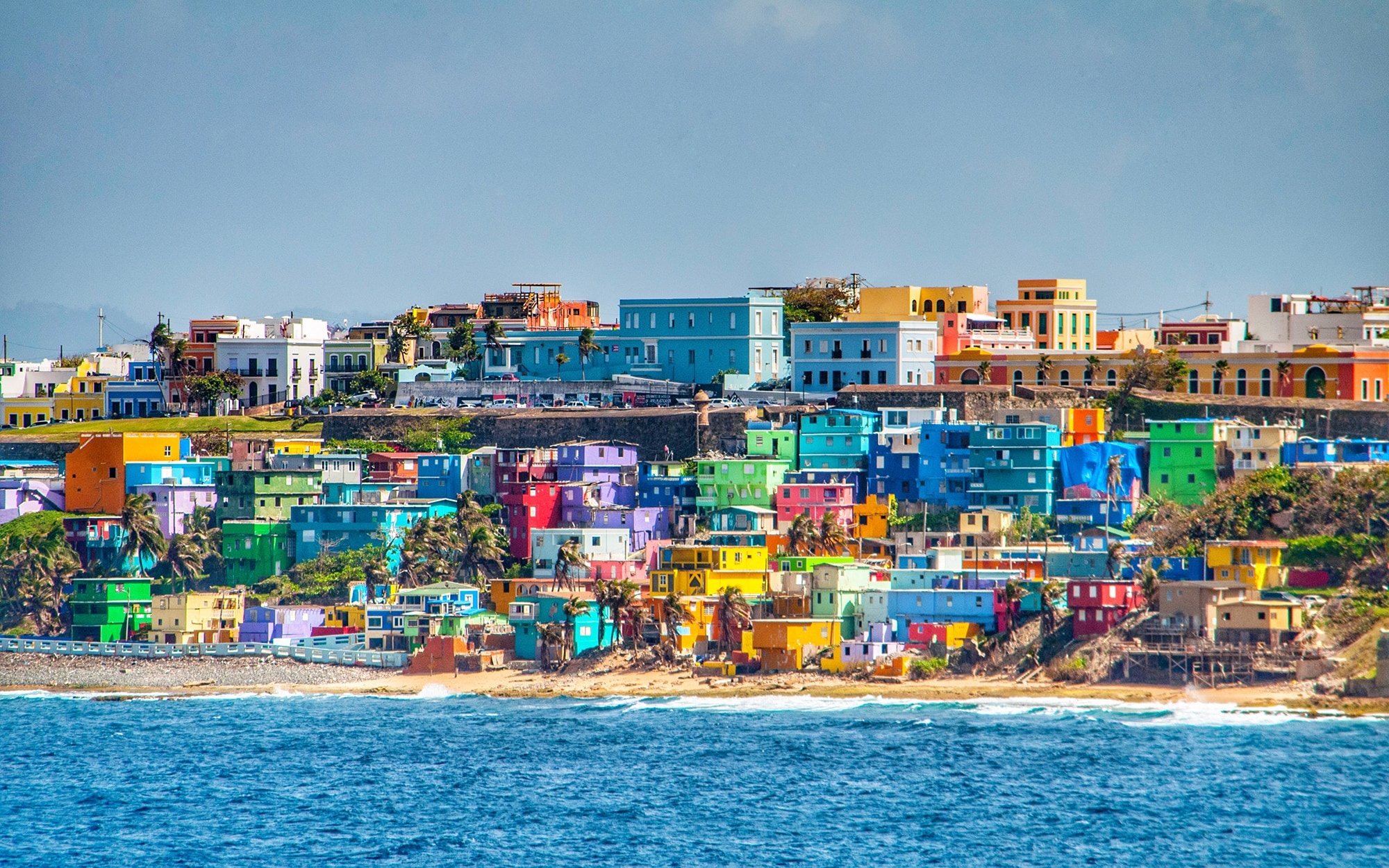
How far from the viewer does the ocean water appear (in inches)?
2447

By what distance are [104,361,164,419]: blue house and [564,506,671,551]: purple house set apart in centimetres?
3443

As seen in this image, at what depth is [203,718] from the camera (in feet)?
263

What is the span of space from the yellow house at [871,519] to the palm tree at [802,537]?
12.6 feet

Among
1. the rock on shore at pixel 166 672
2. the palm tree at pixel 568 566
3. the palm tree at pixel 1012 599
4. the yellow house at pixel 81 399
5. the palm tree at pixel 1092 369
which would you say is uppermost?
the palm tree at pixel 1092 369

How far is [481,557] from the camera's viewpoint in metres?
86.7

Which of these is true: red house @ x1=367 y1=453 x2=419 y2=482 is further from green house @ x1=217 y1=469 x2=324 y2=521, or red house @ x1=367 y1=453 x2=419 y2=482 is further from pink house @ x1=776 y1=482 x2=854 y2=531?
pink house @ x1=776 y1=482 x2=854 y2=531

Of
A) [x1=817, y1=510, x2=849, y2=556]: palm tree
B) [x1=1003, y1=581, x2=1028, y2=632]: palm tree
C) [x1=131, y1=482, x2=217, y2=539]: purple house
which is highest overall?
[x1=131, y1=482, x2=217, y2=539]: purple house

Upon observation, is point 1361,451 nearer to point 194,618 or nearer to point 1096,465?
point 1096,465

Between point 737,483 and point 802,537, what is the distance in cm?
791

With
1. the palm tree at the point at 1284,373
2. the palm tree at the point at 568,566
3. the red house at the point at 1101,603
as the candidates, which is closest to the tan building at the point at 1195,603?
the red house at the point at 1101,603

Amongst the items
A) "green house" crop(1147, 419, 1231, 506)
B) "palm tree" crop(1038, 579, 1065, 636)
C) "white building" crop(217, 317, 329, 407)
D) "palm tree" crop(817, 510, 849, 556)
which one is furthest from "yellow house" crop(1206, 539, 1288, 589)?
"white building" crop(217, 317, 329, 407)

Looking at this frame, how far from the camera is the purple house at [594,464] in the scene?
93.1 meters

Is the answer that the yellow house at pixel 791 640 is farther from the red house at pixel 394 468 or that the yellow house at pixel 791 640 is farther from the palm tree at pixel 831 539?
the red house at pixel 394 468

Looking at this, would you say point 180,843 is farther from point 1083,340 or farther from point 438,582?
point 1083,340
